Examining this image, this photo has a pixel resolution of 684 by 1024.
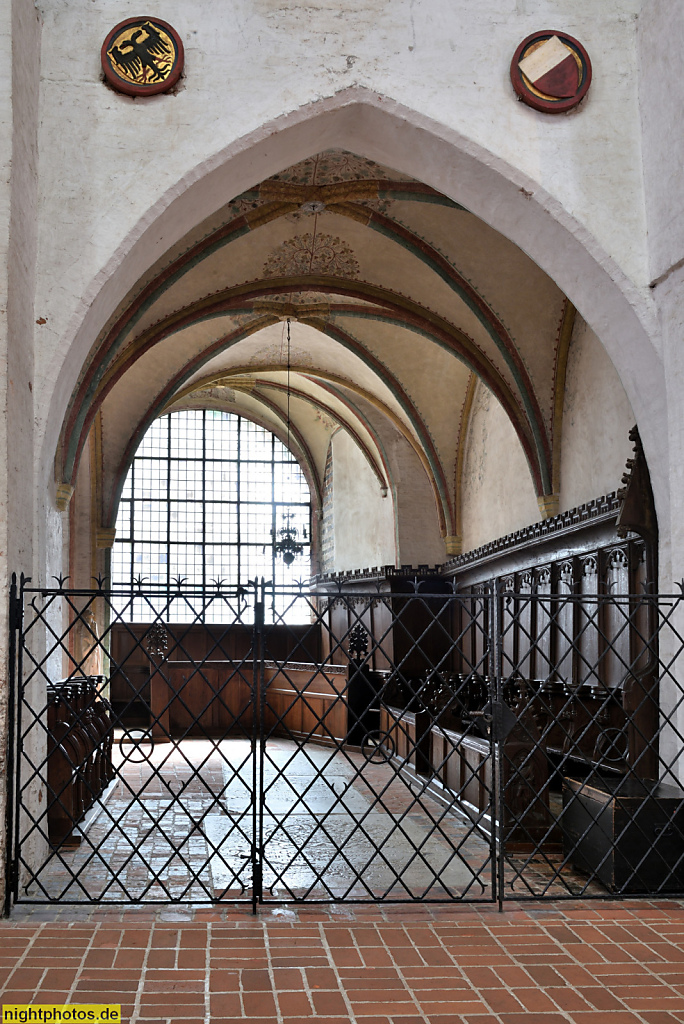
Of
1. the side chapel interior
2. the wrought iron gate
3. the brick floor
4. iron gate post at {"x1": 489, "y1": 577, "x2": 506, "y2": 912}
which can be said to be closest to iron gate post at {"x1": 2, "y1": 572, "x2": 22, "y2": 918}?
the wrought iron gate

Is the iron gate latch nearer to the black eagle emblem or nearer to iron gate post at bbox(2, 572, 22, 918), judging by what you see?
iron gate post at bbox(2, 572, 22, 918)

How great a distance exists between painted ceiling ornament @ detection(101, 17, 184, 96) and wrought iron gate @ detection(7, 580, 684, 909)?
2958mm

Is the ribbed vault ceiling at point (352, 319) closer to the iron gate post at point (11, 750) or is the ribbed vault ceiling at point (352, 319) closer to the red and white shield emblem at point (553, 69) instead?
the red and white shield emblem at point (553, 69)

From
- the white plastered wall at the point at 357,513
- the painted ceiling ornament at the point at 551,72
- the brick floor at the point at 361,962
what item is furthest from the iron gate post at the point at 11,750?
the white plastered wall at the point at 357,513

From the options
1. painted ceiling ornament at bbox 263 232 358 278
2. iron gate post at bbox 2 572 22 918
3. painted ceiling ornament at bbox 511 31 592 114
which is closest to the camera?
iron gate post at bbox 2 572 22 918

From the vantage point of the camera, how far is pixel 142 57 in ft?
18.0

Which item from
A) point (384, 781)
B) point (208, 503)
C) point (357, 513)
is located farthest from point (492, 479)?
point (208, 503)

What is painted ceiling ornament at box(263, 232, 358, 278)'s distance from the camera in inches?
412

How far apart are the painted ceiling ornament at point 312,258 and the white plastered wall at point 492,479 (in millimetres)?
2674

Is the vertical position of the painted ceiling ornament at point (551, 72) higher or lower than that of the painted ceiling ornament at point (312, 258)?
lower

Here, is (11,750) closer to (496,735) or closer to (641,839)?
(496,735)

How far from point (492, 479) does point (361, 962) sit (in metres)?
9.63

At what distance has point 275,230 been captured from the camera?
10.2 meters

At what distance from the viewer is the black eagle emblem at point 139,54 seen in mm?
5457
